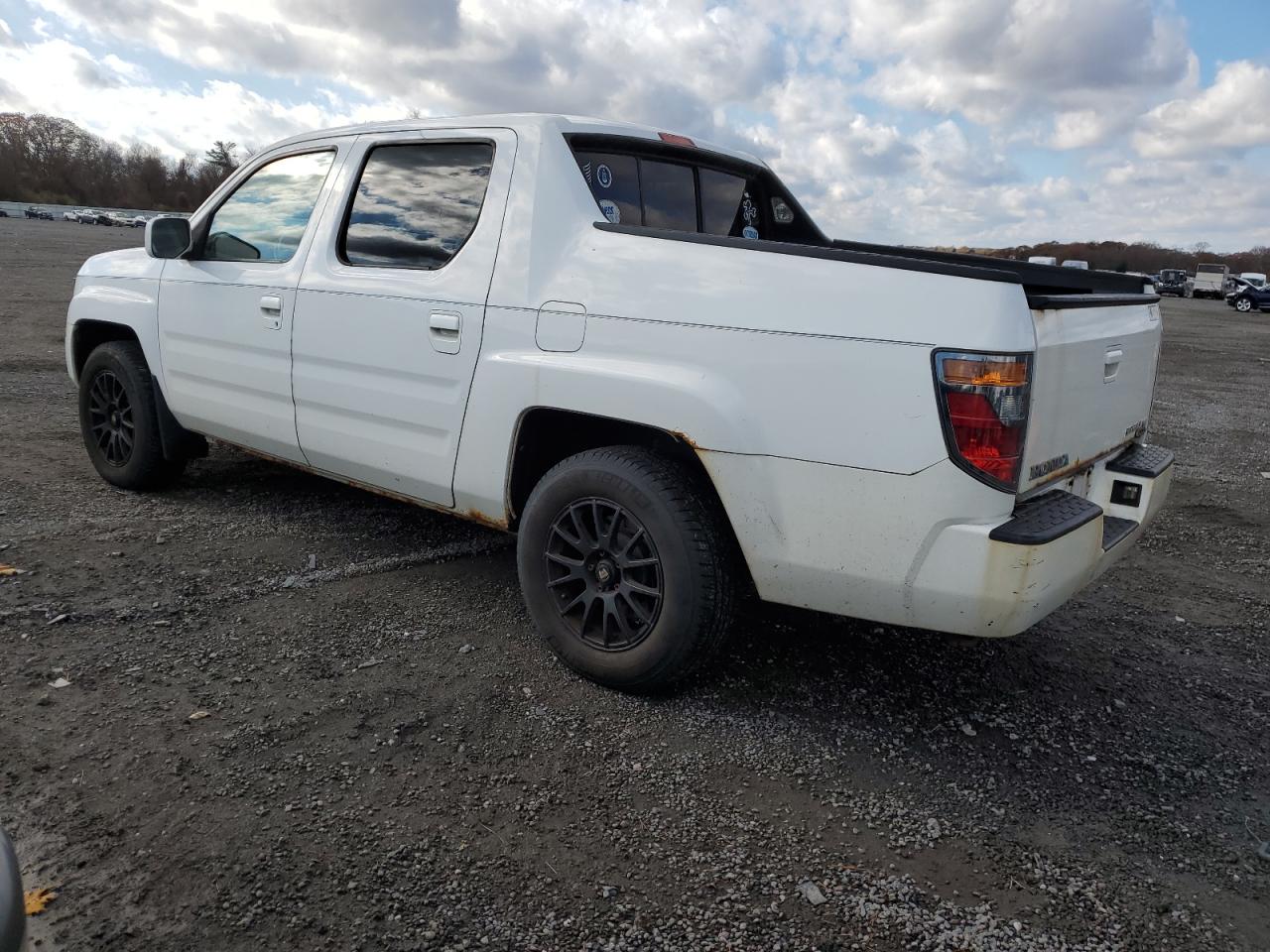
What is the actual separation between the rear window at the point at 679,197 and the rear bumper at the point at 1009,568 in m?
1.66

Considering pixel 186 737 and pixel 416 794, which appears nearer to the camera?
pixel 416 794

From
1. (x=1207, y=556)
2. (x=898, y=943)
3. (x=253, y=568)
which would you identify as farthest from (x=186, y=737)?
(x=1207, y=556)

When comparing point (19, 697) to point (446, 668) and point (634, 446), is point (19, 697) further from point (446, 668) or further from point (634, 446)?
point (634, 446)

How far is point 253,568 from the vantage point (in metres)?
4.23

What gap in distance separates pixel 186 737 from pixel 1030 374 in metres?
2.63

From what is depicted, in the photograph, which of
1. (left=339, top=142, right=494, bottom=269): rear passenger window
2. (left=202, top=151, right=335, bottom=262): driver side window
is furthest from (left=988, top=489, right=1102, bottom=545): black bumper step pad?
(left=202, top=151, right=335, bottom=262): driver side window

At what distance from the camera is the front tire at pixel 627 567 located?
296cm

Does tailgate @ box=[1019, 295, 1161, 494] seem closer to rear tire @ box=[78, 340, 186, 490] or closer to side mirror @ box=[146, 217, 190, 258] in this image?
side mirror @ box=[146, 217, 190, 258]

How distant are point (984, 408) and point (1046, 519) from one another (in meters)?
0.44

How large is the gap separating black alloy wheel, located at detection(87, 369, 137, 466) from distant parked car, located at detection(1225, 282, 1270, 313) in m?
40.7

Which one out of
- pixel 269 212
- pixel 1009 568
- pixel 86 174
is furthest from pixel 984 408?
pixel 86 174

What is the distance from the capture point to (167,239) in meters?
4.49

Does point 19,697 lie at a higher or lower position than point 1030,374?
lower

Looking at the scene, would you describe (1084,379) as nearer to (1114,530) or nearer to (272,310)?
(1114,530)
